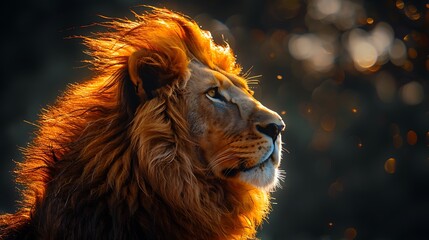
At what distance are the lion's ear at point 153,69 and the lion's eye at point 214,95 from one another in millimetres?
124

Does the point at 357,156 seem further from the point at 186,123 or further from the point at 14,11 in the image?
the point at 186,123

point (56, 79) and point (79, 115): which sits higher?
point (79, 115)

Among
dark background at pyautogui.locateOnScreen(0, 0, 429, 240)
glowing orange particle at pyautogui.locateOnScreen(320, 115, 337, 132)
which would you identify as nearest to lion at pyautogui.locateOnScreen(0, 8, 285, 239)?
dark background at pyautogui.locateOnScreen(0, 0, 429, 240)

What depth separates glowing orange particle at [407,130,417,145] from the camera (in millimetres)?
9469

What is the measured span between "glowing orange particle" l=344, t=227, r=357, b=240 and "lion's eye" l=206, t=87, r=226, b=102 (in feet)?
21.2

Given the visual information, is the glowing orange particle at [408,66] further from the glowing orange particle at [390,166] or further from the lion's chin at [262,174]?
the lion's chin at [262,174]

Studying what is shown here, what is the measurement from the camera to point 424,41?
A: 9586 mm

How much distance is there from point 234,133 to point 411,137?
22.0 feet

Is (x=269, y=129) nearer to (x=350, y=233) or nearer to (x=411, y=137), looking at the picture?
(x=350, y=233)

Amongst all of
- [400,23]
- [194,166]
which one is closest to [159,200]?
[194,166]

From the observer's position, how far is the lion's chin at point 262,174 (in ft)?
10.4

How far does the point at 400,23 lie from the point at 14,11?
431 cm

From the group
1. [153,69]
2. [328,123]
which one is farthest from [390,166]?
[153,69]

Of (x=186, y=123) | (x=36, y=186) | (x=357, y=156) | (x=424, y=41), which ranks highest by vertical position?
(x=186, y=123)
